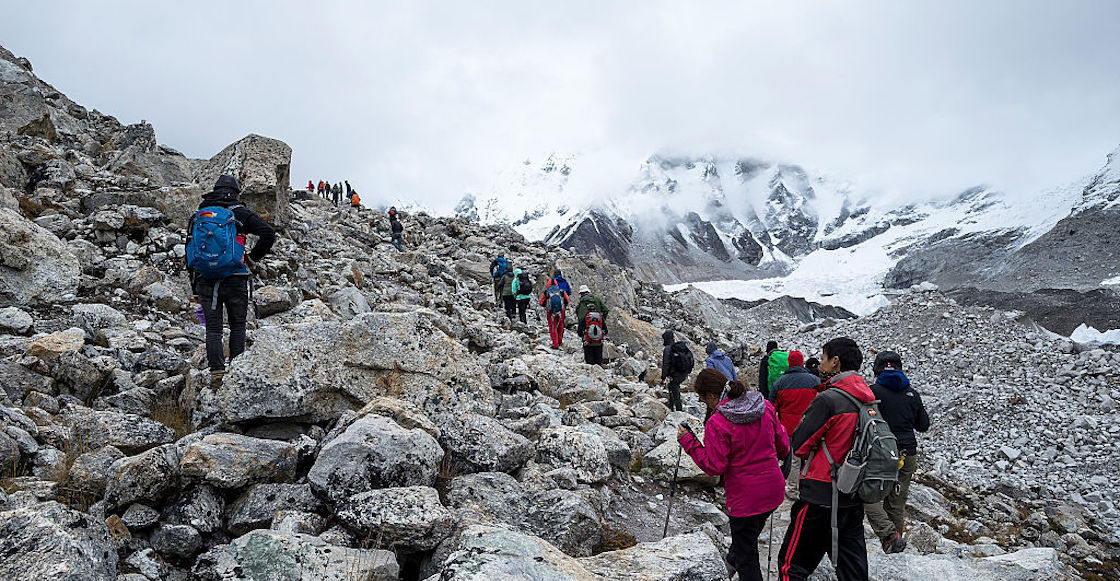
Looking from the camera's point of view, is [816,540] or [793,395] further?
[793,395]

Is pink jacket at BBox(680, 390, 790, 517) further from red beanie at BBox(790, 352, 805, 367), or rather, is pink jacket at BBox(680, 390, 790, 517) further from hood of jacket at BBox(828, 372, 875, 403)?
red beanie at BBox(790, 352, 805, 367)

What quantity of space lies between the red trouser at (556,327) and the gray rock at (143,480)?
11.7 m

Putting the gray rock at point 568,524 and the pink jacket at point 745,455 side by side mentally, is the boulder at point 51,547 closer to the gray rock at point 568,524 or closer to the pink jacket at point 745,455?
the gray rock at point 568,524

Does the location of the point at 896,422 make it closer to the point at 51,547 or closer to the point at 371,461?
the point at 371,461

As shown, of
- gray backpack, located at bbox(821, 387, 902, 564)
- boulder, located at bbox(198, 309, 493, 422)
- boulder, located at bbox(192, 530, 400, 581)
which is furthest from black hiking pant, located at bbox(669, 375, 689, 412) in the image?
boulder, located at bbox(192, 530, 400, 581)

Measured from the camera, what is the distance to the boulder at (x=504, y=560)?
9.39 feet

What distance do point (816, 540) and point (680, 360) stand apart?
7196mm

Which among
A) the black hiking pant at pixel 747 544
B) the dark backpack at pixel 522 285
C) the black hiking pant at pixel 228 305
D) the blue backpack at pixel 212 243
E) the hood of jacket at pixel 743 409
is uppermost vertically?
the dark backpack at pixel 522 285

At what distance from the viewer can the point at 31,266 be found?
7293 millimetres

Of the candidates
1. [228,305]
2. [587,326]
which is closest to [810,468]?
[228,305]

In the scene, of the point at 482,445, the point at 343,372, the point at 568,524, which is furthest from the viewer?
the point at 343,372

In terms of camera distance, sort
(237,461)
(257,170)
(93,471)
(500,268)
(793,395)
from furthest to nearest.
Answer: (500,268) → (257,170) → (793,395) → (237,461) → (93,471)

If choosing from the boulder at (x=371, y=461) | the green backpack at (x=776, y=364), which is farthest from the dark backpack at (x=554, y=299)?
the boulder at (x=371, y=461)

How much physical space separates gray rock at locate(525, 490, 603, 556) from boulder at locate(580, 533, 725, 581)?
66 cm
